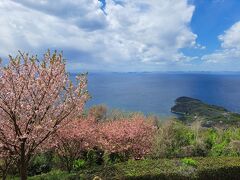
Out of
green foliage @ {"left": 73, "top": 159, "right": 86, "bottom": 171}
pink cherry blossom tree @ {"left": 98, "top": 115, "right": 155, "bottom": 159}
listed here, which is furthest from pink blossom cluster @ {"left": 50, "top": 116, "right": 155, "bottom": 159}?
green foliage @ {"left": 73, "top": 159, "right": 86, "bottom": 171}

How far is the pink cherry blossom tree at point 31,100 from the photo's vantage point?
29.0 feet

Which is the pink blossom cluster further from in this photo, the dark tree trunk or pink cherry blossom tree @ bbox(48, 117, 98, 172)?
the dark tree trunk

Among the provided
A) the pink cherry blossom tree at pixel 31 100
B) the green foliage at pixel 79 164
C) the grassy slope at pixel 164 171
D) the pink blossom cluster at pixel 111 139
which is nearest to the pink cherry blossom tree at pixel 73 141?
the pink blossom cluster at pixel 111 139

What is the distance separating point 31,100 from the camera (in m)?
9.08

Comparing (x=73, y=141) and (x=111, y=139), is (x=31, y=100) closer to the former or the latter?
(x=73, y=141)

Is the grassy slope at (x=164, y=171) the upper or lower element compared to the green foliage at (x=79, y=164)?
upper

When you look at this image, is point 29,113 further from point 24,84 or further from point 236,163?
point 236,163

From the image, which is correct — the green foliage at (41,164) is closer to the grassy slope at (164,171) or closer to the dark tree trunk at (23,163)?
the grassy slope at (164,171)

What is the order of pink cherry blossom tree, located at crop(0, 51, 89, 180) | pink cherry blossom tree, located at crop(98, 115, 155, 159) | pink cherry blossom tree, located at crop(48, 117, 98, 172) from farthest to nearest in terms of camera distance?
pink cherry blossom tree, located at crop(98, 115, 155, 159) → pink cherry blossom tree, located at crop(48, 117, 98, 172) → pink cherry blossom tree, located at crop(0, 51, 89, 180)

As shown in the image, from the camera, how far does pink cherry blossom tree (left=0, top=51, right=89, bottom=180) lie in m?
8.83

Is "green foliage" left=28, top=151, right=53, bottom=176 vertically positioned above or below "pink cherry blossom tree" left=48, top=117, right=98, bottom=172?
below

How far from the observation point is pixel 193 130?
81.6 ft

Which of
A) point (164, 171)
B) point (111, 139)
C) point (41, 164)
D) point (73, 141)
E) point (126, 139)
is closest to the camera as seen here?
point (164, 171)

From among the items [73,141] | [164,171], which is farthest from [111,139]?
[164,171]
